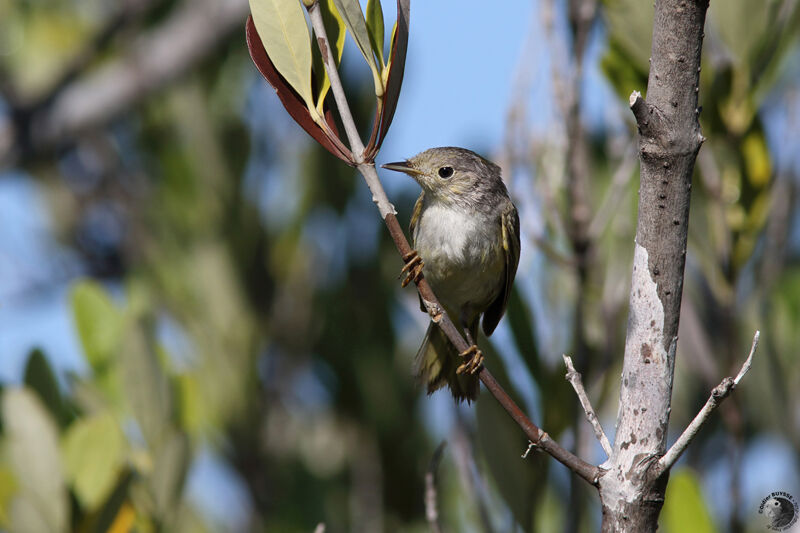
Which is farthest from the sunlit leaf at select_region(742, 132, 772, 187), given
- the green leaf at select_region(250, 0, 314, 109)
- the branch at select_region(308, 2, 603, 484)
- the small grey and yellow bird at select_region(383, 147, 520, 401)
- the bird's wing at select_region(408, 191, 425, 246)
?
the green leaf at select_region(250, 0, 314, 109)

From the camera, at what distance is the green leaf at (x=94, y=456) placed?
2365 millimetres

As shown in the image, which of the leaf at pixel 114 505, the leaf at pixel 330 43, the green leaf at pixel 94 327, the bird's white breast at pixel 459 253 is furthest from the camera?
the bird's white breast at pixel 459 253

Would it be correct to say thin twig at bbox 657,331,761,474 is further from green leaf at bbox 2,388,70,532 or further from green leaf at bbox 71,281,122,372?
green leaf at bbox 71,281,122,372

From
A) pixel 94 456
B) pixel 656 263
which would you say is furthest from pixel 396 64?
pixel 94 456

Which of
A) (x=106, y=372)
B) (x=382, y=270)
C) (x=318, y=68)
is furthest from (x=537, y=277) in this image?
(x=318, y=68)

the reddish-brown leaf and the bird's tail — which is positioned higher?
the reddish-brown leaf

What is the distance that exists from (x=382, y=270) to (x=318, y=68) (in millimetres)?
1805

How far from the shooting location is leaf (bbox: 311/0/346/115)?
1625 mm

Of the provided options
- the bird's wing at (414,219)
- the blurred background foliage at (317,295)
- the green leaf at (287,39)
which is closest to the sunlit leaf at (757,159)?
the blurred background foliage at (317,295)

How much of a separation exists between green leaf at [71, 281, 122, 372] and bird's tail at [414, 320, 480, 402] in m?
0.95

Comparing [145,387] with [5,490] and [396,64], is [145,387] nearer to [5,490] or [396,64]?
[5,490]

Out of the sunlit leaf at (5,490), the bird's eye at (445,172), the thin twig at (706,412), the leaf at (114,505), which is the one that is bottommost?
the thin twig at (706,412)

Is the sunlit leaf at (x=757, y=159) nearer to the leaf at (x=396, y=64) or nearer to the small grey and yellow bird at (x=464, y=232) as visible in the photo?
the small grey and yellow bird at (x=464, y=232)

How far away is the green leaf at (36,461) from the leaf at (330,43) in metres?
1.24
